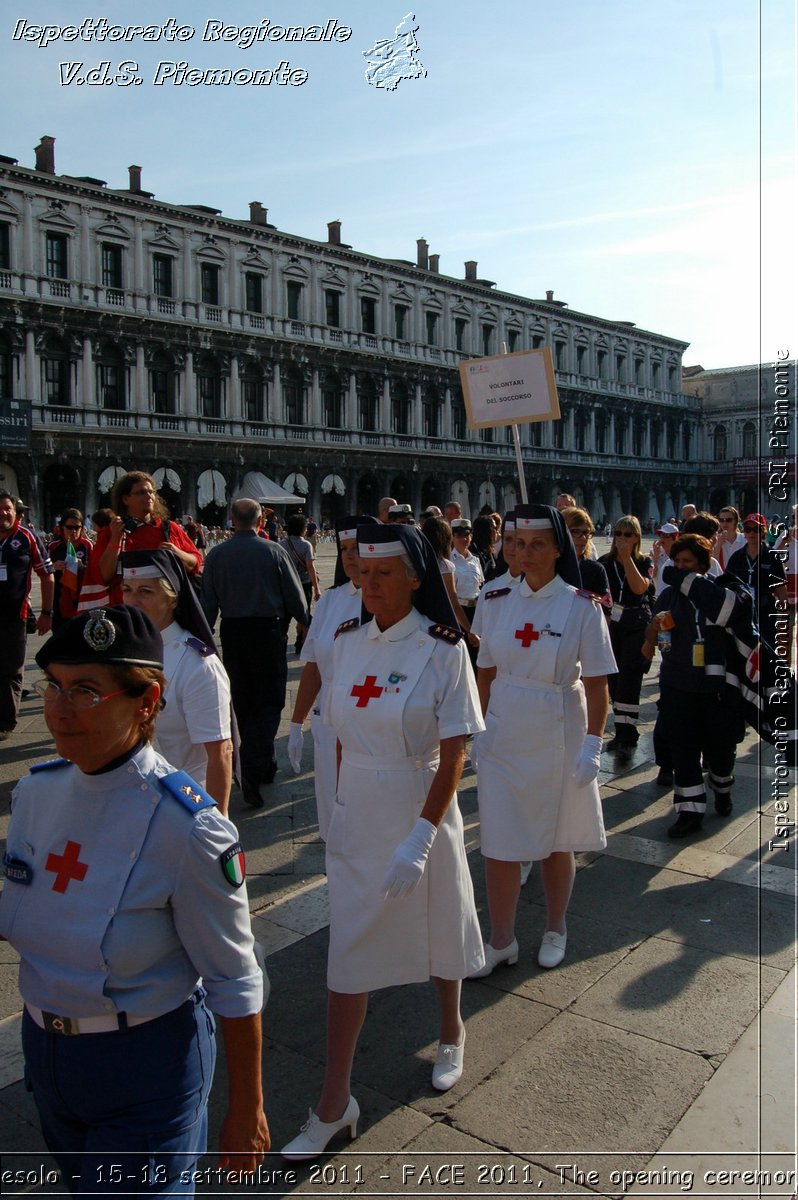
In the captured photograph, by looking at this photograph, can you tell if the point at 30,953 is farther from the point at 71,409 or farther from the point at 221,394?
the point at 221,394

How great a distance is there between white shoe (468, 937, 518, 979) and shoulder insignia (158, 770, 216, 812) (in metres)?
2.24

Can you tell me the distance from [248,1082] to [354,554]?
3.15m

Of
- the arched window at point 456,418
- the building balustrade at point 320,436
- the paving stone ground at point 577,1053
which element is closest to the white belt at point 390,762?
the paving stone ground at point 577,1053

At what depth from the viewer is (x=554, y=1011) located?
11.6ft

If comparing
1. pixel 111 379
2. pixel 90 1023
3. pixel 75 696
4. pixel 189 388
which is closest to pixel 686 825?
pixel 90 1023

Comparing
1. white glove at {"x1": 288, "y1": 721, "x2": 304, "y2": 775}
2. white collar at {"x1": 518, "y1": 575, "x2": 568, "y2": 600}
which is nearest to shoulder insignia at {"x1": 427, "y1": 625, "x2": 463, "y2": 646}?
white collar at {"x1": 518, "y1": 575, "x2": 568, "y2": 600}

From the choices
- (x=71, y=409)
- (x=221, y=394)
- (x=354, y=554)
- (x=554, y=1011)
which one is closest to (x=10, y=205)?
(x=71, y=409)

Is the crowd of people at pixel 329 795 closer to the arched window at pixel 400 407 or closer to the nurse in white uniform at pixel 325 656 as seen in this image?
the nurse in white uniform at pixel 325 656

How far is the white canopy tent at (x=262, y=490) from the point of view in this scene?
3931 centimetres

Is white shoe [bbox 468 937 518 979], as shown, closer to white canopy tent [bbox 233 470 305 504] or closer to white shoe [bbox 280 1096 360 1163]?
white shoe [bbox 280 1096 360 1163]

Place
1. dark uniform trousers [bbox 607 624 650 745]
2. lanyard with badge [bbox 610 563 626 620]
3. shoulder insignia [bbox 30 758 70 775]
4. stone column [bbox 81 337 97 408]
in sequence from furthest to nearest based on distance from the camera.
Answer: stone column [bbox 81 337 97 408] < lanyard with badge [bbox 610 563 626 620] < dark uniform trousers [bbox 607 624 650 745] < shoulder insignia [bbox 30 758 70 775]

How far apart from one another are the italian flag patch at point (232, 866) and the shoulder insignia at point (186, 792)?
0.33 ft

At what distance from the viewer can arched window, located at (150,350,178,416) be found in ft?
128

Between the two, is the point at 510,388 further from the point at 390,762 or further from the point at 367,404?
the point at 367,404
